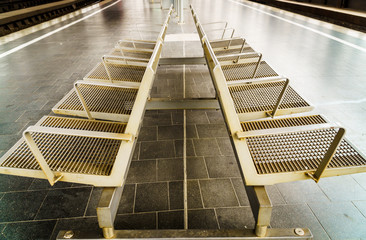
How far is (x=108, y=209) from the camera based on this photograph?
1.26m

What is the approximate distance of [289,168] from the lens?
145cm

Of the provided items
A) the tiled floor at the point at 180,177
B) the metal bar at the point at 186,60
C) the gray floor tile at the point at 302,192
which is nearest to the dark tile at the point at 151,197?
the tiled floor at the point at 180,177

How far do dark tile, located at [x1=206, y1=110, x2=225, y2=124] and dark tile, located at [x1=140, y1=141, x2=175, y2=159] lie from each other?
0.72 metres

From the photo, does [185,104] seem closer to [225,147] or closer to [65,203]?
[225,147]

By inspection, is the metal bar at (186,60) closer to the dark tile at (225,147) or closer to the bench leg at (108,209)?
the dark tile at (225,147)

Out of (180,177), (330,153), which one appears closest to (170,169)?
(180,177)

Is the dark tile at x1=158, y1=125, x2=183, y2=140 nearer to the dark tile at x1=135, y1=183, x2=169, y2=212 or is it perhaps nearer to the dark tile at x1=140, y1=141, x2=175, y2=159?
the dark tile at x1=140, y1=141, x2=175, y2=159

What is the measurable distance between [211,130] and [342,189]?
4.79ft

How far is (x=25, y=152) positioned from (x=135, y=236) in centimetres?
97

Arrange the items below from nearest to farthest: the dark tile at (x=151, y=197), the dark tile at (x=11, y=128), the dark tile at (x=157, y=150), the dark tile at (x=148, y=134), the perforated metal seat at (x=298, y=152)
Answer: the perforated metal seat at (x=298, y=152) → the dark tile at (x=151, y=197) → the dark tile at (x=157, y=150) → the dark tile at (x=148, y=134) → the dark tile at (x=11, y=128)

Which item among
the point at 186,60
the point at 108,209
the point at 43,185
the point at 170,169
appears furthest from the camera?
the point at 186,60

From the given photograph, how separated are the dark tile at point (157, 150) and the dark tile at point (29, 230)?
40.6 inches

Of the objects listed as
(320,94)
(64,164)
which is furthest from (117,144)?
(320,94)

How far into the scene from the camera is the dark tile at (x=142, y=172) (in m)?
2.26
